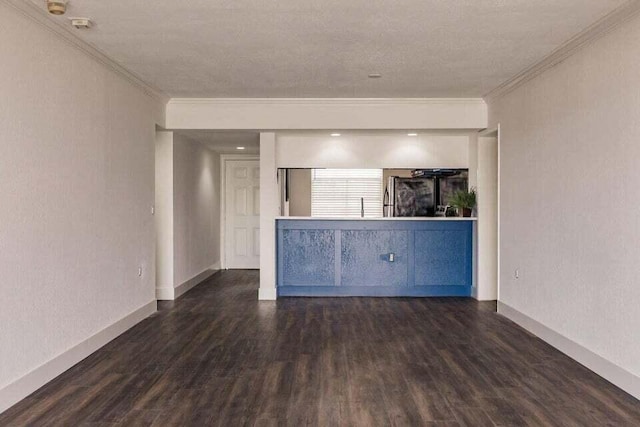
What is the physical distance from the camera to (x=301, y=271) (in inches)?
263

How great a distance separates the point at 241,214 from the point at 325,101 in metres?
3.98

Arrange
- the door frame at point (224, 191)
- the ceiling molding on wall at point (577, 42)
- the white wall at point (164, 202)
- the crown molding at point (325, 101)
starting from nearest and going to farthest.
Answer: the ceiling molding on wall at point (577, 42) → the crown molding at point (325, 101) → the white wall at point (164, 202) → the door frame at point (224, 191)

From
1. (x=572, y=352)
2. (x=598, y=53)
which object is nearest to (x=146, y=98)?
(x=598, y=53)

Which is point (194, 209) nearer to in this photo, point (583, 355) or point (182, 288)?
point (182, 288)

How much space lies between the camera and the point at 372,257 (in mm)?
6684

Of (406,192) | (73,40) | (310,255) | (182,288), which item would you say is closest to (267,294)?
(310,255)

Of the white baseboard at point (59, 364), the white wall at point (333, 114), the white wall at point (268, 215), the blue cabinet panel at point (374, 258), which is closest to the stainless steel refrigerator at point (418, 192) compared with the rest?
the blue cabinet panel at point (374, 258)

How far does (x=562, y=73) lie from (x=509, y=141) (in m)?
1.26

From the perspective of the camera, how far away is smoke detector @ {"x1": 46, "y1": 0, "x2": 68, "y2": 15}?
10.00 feet

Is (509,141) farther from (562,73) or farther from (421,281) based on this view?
(421,281)

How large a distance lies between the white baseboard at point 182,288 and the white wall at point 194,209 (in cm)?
5

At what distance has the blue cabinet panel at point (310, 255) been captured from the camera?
6.68m

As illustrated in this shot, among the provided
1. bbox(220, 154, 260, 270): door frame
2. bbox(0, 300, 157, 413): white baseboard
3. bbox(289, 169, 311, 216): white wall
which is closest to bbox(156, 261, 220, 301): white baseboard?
bbox(220, 154, 260, 270): door frame

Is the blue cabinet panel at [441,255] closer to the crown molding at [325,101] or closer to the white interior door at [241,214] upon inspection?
the crown molding at [325,101]
